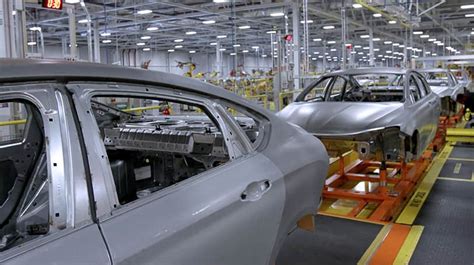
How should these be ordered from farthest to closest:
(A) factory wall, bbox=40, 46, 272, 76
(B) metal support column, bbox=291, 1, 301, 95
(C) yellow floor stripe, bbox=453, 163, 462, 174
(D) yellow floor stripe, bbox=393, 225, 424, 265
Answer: (A) factory wall, bbox=40, 46, 272, 76, (B) metal support column, bbox=291, 1, 301, 95, (C) yellow floor stripe, bbox=453, 163, 462, 174, (D) yellow floor stripe, bbox=393, 225, 424, 265

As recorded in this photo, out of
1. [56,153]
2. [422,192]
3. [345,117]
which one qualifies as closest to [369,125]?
[345,117]

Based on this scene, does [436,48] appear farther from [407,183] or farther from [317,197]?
[317,197]

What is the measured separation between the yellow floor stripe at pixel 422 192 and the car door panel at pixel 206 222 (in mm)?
3095

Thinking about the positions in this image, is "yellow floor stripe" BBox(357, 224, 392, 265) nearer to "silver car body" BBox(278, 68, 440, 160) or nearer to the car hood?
"silver car body" BBox(278, 68, 440, 160)

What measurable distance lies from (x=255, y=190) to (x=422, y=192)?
454 cm

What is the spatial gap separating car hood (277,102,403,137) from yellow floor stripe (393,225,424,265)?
1154 mm

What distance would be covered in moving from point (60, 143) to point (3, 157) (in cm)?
102

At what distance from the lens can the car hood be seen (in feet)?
16.5

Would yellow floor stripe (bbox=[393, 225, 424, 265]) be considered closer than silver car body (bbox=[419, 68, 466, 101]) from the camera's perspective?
Yes

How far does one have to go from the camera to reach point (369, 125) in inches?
196

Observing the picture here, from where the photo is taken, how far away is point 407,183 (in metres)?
5.84

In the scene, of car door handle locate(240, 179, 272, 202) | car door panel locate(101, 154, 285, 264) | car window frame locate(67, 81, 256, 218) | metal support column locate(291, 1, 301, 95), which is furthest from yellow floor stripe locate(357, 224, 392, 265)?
metal support column locate(291, 1, 301, 95)

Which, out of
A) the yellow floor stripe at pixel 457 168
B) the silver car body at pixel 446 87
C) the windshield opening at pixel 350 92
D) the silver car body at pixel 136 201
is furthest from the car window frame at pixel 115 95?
the silver car body at pixel 446 87

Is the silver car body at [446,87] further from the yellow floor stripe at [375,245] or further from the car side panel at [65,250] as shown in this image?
the car side panel at [65,250]
